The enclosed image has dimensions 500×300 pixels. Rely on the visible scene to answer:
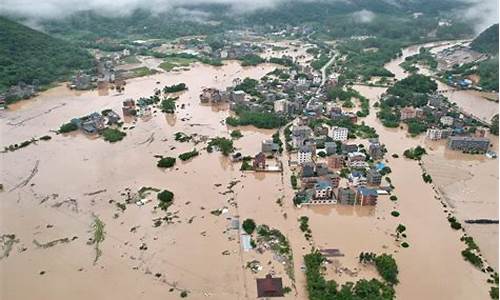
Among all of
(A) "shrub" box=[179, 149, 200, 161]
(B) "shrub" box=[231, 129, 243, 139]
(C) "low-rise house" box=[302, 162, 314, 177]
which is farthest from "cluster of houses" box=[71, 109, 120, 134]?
(C) "low-rise house" box=[302, 162, 314, 177]

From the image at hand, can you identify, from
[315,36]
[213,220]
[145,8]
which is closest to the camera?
[213,220]

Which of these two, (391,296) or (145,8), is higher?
(145,8)

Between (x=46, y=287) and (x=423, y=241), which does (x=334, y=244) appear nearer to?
(x=423, y=241)

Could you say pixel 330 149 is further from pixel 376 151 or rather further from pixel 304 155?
pixel 376 151

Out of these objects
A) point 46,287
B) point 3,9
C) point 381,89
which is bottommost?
point 46,287

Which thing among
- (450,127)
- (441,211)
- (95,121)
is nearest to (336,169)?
(441,211)

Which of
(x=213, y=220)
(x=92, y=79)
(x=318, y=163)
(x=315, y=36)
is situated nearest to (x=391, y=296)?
(x=213, y=220)
